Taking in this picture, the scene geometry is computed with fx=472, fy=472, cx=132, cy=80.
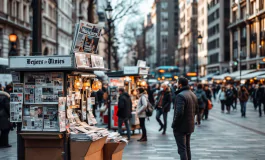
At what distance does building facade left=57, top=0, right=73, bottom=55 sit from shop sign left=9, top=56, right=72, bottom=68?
6689 centimetres

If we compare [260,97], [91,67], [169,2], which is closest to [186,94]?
[91,67]

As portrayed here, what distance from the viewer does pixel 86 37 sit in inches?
375

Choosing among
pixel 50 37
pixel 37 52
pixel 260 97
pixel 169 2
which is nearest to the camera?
pixel 37 52

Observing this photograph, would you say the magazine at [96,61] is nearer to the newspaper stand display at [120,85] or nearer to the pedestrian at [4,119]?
the pedestrian at [4,119]

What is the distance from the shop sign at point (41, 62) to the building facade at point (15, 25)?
126ft

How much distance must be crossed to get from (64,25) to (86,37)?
72.9m

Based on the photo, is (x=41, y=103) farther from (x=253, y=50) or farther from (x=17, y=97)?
(x=253, y=50)

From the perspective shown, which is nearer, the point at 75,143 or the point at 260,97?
the point at 75,143

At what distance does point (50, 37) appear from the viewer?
69.8 metres

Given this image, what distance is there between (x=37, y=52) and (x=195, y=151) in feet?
17.8

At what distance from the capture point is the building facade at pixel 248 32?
6406 cm

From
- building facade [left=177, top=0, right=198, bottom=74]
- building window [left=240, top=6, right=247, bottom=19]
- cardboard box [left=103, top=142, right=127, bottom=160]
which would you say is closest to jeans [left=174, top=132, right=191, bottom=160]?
cardboard box [left=103, top=142, right=127, bottom=160]

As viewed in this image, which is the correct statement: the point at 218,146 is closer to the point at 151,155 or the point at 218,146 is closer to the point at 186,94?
the point at 151,155

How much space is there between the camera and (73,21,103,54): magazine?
9242 millimetres
